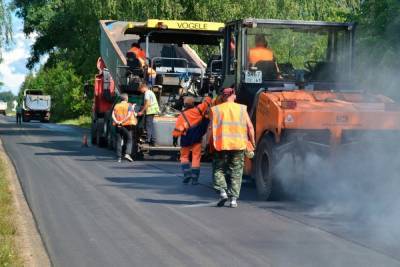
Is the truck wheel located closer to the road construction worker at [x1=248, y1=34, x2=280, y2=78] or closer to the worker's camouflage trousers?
the worker's camouflage trousers

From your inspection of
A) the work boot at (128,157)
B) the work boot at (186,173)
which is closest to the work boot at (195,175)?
the work boot at (186,173)

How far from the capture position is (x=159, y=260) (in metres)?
8.09

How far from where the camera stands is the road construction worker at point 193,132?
47.8 feet

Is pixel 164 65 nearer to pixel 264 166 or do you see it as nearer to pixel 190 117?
pixel 190 117

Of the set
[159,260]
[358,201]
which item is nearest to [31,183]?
[358,201]

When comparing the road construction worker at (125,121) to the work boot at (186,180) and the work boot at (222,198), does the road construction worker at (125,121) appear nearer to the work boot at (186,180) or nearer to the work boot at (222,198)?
the work boot at (186,180)

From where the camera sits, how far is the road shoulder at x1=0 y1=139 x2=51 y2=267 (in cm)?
816

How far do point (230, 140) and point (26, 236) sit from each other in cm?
348

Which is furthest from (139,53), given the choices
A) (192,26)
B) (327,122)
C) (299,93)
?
(327,122)

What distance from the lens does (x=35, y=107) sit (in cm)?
6662

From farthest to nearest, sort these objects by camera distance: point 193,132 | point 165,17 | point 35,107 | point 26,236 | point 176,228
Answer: point 35,107 < point 165,17 < point 193,132 < point 176,228 < point 26,236

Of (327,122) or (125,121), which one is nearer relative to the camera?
(327,122)

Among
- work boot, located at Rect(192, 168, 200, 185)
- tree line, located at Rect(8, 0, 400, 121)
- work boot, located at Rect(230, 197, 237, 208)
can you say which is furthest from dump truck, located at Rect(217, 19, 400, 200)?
work boot, located at Rect(192, 168, 200, 185)

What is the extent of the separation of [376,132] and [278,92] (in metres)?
1.62
